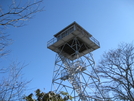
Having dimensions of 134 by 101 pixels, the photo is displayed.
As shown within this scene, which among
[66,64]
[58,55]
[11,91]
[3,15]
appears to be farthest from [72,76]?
[3,15]

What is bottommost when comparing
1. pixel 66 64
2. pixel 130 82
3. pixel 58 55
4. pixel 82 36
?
pixel 130 82

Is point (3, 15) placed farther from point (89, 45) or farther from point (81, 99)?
point (89, 45)

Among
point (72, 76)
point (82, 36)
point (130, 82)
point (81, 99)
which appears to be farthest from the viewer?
point (82, 36)

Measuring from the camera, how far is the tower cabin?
16688mm

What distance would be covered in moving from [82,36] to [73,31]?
A: 4.51 feet

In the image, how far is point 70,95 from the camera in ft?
55.7

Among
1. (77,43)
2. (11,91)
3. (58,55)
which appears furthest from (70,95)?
(11,91)

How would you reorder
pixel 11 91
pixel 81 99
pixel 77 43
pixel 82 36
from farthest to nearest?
pixel 77 43
pixel 82 36
pixel 81 99
pixel 11 91

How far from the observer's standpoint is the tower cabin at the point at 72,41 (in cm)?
1669

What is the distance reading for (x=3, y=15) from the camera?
180 inches

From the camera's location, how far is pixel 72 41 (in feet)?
57.7

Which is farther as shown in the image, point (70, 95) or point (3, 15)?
point (70, 95)

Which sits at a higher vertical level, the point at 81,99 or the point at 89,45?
the point at 89,45

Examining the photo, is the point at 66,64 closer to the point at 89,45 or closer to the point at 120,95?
the point at 89,45
